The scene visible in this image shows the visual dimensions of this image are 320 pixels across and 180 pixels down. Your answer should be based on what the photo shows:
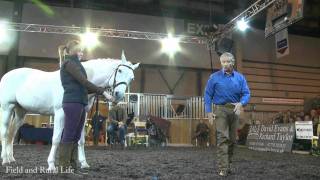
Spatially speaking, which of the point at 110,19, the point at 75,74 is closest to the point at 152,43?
the point at 110,19

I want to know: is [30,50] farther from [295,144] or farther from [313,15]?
[313,15]

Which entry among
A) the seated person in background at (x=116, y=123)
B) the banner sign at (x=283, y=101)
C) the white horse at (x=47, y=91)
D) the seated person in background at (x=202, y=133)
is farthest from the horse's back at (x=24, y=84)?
the banner sign at (x=283, y=101)

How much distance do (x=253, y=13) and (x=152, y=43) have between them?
6.21m

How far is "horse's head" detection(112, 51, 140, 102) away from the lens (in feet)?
13.9

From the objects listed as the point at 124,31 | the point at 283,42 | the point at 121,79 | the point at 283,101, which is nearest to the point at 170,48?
the point at 124,31

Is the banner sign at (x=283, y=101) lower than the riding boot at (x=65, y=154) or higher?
higher

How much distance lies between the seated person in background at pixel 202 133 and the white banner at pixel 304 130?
5315 millimetres

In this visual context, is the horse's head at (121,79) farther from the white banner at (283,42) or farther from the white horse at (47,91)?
the white banner at (283,42)

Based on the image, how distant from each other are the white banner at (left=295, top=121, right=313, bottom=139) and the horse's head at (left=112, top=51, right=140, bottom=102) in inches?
252

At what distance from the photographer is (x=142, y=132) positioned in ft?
42.9

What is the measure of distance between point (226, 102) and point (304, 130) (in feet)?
20.0

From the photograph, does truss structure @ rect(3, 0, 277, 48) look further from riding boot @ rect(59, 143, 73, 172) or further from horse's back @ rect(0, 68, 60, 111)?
riding boot @ rect(59, 143, 73, 172)

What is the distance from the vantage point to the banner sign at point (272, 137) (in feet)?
31.0

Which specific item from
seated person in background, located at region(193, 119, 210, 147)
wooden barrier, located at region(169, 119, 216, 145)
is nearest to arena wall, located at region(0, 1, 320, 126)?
wooden barrier, located at region(169, 119, 216, 145)
